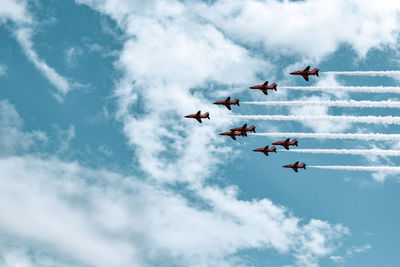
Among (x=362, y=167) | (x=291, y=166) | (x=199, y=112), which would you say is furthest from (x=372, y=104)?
(x=199, y=112)

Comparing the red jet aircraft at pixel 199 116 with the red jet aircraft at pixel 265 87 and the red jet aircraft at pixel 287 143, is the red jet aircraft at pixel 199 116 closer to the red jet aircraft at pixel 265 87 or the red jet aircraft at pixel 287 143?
the red jet aircraft at pixel 265 87

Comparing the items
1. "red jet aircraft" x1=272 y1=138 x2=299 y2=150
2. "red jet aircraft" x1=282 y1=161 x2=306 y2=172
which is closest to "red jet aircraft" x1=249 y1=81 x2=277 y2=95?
"red jet aircraft" x1=272 y1=138 x2=299 y2=150

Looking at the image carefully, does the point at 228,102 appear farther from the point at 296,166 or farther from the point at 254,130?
the point at 296,166

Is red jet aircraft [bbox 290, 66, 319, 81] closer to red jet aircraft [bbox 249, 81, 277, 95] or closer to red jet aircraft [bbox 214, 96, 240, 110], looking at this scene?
red jet aircraft [bbox 249, 81, 277, 95]

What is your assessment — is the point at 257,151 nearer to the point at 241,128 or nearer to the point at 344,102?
the point at 241,128

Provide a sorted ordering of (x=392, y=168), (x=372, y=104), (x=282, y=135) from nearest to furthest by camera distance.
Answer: (x=392, y=168), (x=372, y=104), (x=282, y=135)

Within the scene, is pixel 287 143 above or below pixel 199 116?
below

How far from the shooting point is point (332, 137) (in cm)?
13138

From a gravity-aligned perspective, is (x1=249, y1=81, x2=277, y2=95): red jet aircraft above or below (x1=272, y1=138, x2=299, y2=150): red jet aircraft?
above

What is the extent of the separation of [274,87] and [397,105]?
4592 centimetres

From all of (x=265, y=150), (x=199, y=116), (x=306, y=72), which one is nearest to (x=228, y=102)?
(x=199, y=116)

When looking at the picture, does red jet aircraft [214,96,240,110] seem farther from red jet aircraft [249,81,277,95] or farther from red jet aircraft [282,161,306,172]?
red jet aircraft [282,161,306,172]

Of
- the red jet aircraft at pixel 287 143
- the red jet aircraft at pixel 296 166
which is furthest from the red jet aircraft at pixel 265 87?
the red jet aircraft at pixel 296 166

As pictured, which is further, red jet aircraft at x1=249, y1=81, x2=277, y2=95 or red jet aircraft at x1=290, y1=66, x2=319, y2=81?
red jet aircraft at x1=249, y1=81, x2=277, y2=95
